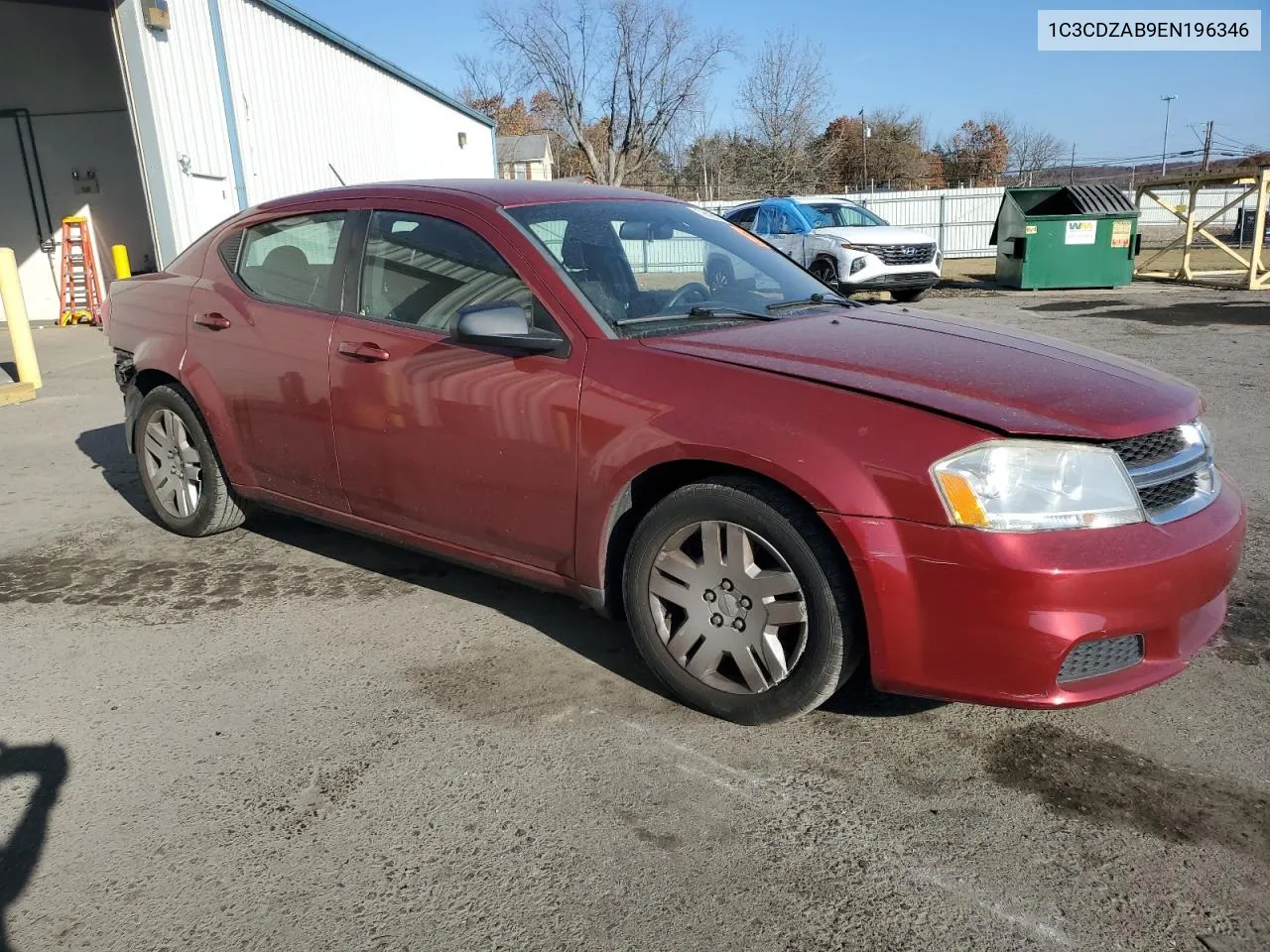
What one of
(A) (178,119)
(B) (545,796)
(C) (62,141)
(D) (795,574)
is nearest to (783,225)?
(A) (178,119)

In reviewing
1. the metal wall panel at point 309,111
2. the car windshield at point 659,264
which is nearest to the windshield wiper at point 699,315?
the car windshield at point 659,264

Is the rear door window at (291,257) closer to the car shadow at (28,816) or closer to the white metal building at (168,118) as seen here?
the car shadow at (28,816)

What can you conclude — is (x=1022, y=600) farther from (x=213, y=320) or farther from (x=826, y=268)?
(x=826, y=268)

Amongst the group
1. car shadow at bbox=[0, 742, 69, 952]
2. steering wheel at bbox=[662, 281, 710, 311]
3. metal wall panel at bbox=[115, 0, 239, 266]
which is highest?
metal wall panel at bbox=[115, 0, 239, 266]

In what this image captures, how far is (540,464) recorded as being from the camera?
Answer: 10.5ft

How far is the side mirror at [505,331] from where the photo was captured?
10.2 feet

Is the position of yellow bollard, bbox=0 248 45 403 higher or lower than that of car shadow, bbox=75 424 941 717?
higher

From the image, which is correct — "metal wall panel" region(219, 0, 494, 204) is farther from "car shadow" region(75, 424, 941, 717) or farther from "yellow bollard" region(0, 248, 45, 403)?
"car shadow" region(75, 424, 941, 717)

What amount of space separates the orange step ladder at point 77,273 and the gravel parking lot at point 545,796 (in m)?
14.1

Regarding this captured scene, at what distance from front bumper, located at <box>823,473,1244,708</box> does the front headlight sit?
4 centimetres

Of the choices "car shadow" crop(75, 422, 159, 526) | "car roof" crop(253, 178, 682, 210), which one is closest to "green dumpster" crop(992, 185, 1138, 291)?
"car roof" crop(253, 178, 682, 210)

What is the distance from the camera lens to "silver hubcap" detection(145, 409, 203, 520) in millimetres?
4691

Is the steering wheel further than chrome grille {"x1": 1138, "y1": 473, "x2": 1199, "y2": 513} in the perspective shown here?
Yes

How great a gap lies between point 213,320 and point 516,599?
188 cm
